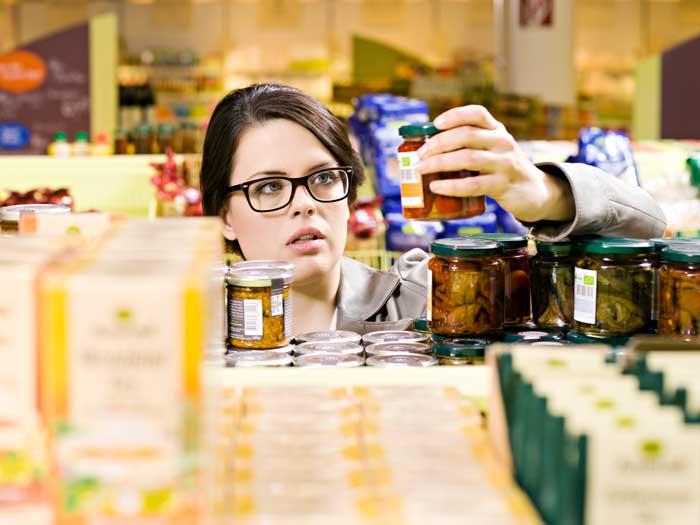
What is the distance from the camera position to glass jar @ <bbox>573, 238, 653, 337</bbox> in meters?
1.76

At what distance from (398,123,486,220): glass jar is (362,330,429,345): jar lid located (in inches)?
9.4

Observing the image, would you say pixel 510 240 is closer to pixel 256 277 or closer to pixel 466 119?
pixel 466 119

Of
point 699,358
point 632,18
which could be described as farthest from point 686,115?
point 699,358

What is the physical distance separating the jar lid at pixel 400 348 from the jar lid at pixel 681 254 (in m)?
0.47

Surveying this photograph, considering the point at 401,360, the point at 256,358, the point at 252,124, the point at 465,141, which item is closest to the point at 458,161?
the point at 465,141

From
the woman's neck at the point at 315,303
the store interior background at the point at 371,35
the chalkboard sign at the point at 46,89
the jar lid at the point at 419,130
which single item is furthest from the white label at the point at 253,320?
the store interior background at the point at 371,35

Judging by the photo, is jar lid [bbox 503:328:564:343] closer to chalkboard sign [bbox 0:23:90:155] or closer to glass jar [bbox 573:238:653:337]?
glass jar [bbox 573:238:653:337]

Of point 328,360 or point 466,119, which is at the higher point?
point 466,119

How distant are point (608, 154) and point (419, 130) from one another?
6.48 ft

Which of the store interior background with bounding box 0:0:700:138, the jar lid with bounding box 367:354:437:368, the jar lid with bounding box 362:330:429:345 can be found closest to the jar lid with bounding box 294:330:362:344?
the jar lid with bounding box 362:330:429:345

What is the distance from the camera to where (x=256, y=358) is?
178 cm

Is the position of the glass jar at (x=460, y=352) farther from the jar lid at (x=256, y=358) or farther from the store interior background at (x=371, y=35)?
the store interior background at (x=371, y=35)

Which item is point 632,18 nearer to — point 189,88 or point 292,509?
point 189,88

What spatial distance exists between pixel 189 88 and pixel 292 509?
383 inches
